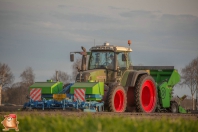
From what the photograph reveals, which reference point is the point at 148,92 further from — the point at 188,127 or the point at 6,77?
the point at 6,77

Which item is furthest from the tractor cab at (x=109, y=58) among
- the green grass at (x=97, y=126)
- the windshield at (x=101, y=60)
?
the green grass at (x=97, y=126)

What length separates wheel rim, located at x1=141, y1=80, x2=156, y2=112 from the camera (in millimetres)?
23828

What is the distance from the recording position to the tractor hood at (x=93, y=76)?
22359 mm

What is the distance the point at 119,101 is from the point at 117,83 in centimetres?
79

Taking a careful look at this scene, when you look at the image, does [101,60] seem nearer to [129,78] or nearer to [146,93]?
[129,78]

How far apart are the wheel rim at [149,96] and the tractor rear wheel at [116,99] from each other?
2.40m

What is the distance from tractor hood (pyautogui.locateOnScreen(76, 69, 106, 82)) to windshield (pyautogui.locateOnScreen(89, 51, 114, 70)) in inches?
17.3

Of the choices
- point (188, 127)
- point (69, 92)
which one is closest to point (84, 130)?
point (188, 127)

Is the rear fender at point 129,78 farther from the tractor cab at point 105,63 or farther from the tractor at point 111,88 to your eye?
the tractor cab at point 105,63

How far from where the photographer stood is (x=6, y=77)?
49.9 meters

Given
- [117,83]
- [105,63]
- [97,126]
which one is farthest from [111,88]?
[97,126]

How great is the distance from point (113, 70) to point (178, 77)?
5.56 meters

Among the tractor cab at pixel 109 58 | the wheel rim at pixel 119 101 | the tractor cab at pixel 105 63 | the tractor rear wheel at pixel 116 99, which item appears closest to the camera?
the tractor rear wheel at pixel 116 99

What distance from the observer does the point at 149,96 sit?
78.8ft
